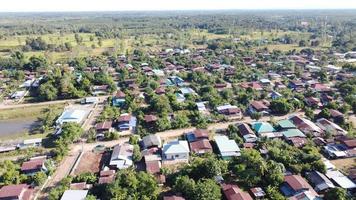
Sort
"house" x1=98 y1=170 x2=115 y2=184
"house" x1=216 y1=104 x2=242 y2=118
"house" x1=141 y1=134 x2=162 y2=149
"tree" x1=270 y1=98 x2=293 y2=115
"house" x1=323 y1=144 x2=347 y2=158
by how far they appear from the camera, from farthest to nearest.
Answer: "tree" x1=270 y1=98 x2=293 y2=115 → "house" x1=216 y1=104 x2=242 y2=118 → "house" x1=141 y1=134 x2=162 y2=149 → "house" x1=323 y1=144 x2=347 y2=158 → "house" x1=98 y1=170 x2=115 y2=184

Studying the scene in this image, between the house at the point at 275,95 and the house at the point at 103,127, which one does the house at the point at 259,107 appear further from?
the house at the point at 103,127

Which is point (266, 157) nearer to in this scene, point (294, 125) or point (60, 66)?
Result: point (294, 125)

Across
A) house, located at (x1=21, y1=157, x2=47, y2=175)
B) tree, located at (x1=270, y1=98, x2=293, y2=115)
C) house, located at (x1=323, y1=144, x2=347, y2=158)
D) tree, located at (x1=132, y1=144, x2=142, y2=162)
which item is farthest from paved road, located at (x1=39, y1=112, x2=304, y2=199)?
house, located at (x1=323, y1=144, x2=347, y2=158)

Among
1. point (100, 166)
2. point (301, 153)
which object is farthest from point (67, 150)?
point (301, 153)

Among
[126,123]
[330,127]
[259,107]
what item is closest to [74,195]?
[126,123]

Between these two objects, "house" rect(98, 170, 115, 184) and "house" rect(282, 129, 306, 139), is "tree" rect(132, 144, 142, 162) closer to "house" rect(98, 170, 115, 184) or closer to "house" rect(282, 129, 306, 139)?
"house" rect(98, 170, 115, 184)
